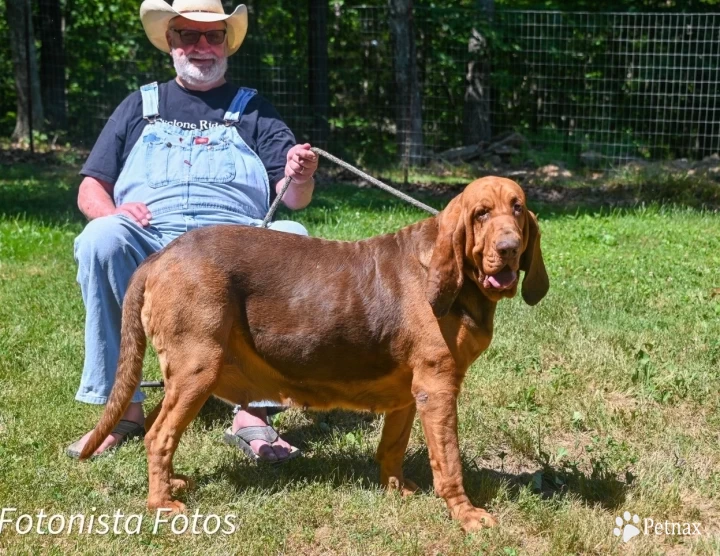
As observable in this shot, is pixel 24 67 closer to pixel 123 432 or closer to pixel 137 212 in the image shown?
pixel 137 212

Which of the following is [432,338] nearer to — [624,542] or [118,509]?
[624,542]

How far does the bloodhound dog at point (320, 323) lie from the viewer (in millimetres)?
3885

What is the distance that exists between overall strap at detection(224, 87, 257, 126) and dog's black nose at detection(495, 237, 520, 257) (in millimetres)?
2222

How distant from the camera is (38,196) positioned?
11.4 meters

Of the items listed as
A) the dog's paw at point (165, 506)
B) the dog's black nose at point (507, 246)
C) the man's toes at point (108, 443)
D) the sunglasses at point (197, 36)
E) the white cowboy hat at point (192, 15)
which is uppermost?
the white cowboy hat at point (192, 15)

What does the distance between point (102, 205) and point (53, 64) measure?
11.5 meters

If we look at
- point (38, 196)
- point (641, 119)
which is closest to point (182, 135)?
point (38, 196)

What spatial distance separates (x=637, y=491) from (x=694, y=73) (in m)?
11.7

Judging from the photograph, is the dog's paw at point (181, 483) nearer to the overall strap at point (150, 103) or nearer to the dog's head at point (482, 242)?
the dog's head at point (482, 242)

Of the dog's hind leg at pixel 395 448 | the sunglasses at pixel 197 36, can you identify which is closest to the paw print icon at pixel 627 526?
the dog's hind leg at pixel 395 448

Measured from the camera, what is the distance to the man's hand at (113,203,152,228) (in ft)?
15.8

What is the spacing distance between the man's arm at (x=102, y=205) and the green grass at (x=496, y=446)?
1.15 metres

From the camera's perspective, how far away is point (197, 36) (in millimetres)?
5145

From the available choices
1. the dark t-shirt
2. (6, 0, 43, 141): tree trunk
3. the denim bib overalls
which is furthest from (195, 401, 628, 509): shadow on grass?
(6, 0, 43, 141): tree trunk
